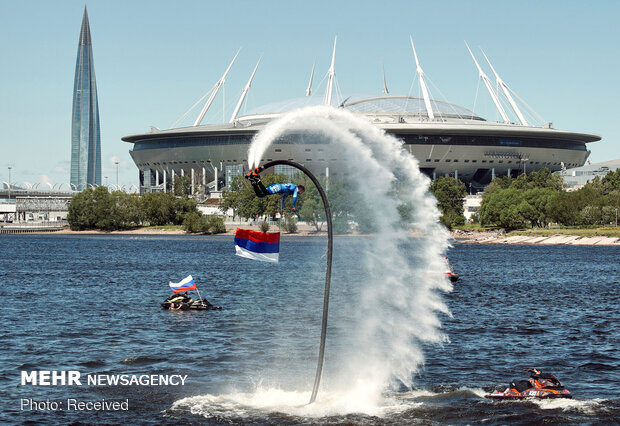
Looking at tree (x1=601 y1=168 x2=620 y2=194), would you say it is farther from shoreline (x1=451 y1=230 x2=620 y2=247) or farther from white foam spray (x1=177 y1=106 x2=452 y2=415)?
white foam spray (x1=177 y1=106 x2=452 y2=415)

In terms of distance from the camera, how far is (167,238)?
17475 cm

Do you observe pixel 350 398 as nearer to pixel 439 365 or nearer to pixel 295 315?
pixel 439 365

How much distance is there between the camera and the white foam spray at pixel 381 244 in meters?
22.0

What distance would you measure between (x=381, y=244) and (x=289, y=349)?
13212 millimetres

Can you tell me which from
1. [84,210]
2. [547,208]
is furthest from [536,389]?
[84,210]

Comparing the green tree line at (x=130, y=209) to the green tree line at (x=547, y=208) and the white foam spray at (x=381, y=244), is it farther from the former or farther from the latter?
the white foam spray at (x=381, y=244)

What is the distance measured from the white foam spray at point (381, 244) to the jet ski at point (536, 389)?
338 centimetres

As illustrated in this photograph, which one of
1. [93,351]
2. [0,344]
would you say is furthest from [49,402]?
[0,344]

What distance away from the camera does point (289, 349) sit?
35.8 metres

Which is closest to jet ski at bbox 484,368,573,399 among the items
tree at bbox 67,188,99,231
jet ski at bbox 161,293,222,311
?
jet ski at bbox 161,293,222,311

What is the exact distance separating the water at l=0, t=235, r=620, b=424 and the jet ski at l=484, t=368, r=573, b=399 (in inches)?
18.4

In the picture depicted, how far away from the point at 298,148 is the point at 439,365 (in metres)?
14.4

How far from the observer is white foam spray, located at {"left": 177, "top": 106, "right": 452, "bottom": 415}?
72.3ft

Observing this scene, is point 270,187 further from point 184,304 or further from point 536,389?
point 184,304
